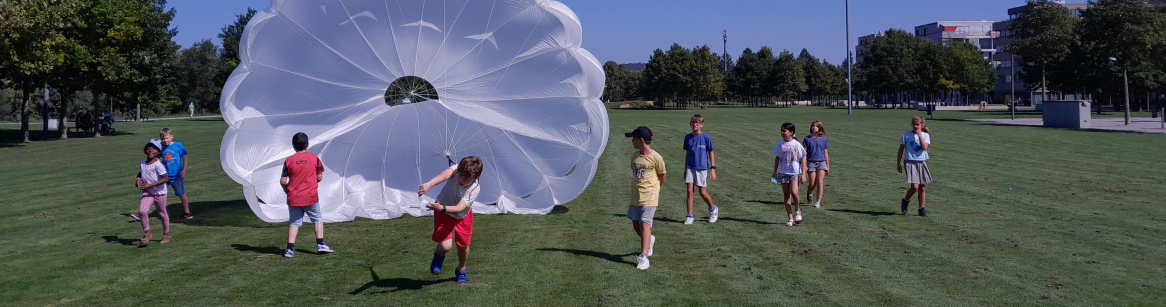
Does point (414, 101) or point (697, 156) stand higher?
point (414, 101)

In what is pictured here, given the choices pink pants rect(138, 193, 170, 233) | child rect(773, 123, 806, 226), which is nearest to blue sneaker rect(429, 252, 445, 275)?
pink pants rect(138, 193, 170, 233)

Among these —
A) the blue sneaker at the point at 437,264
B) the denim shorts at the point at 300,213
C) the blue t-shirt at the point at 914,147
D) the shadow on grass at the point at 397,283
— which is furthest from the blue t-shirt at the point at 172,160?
the blue t-shirt at the point at 914,147

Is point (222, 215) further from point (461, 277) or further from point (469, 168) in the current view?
point (469, 168)

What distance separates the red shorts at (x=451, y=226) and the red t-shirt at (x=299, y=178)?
8.38ft

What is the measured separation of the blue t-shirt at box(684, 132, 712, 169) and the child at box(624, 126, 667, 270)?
2.67 m

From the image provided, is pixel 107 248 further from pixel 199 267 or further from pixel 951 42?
pixel 951 42

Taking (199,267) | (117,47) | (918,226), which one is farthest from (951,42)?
(199,267)

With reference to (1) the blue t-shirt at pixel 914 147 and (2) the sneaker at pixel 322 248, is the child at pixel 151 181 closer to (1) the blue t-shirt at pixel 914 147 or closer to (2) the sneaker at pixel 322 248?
(2) the sneaker at pixel 322 248

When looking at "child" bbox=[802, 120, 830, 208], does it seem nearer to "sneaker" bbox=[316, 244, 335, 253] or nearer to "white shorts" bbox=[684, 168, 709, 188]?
"white shorts" bbox=[684, 168, 709, 188]

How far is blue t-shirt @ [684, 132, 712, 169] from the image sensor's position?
38.3ft

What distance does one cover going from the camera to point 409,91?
12500 millimetres

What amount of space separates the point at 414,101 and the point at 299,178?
3.44m

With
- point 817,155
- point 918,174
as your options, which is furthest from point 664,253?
point 918,174

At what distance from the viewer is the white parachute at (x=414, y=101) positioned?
12.2m
